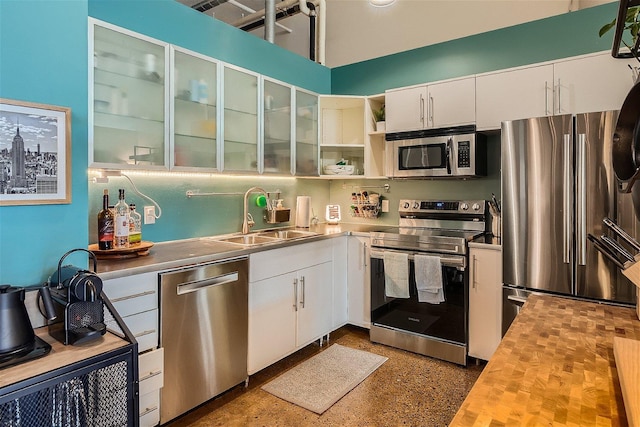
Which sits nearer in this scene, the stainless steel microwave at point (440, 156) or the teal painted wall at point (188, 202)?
the teal painted wall at point (188, 202)

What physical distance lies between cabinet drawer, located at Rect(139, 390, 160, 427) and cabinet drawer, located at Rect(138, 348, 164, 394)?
4 centimetres

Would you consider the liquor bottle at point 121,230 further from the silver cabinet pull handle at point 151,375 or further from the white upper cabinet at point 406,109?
the white upper cabinet at point 406,109

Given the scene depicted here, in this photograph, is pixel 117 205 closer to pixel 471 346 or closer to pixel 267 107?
pixel 267 107

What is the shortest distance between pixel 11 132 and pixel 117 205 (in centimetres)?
93

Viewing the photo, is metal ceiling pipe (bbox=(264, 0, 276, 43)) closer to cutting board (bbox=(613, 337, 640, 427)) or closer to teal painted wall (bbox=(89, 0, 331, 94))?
teal painted wall (bbox=(89, 0, 331, 94))

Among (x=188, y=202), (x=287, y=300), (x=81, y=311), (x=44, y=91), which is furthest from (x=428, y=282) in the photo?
(x=44, y=91)

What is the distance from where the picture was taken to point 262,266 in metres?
2.61

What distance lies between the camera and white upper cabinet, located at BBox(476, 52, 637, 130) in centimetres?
255

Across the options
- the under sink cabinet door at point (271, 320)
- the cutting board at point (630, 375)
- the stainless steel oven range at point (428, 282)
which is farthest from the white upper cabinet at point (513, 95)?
the cutting board at point (630, 375)

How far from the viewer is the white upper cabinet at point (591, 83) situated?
2.53 metres

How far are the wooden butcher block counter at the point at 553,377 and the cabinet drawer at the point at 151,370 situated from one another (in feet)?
5.30

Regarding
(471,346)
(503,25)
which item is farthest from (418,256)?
(503,25)

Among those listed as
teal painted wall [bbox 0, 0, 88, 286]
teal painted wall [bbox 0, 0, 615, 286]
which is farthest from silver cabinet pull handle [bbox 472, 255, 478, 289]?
teal painted wall [bbox 0, 0, 88, 286]

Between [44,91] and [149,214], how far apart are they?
1.21 meters
